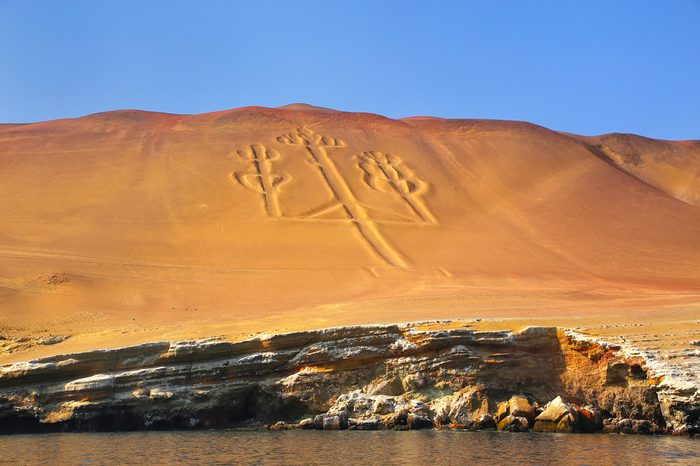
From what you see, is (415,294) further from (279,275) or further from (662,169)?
(662,169)

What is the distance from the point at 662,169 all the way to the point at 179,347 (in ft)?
145

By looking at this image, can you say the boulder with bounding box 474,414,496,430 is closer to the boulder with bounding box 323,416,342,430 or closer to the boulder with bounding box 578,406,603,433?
the boulder with bounding box 578,406,603,433

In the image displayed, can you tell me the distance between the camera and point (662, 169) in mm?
53781

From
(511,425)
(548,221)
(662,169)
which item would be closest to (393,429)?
(511,425)

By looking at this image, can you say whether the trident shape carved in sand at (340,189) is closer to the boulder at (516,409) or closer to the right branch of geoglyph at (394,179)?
the right branch of geoglyph at (394,179)

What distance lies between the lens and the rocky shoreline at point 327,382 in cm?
1712

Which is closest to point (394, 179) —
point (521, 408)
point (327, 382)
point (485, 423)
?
point (327, 382)

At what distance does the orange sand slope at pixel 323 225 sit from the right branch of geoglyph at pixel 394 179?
0.49 ft

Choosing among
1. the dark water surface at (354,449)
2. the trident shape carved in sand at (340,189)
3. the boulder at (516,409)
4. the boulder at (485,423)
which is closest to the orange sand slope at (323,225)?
the trident shape carved in sand at (340,189)

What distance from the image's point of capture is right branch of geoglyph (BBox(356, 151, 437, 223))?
134 feet

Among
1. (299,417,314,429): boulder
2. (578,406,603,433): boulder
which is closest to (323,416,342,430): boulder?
(299,417,314,429): boulder

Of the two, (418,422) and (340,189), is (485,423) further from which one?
(340,189)

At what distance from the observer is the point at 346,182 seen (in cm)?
4300

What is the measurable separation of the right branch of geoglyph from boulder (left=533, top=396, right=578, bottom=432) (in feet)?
75.2
